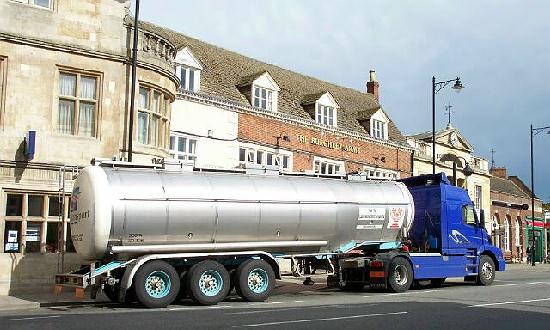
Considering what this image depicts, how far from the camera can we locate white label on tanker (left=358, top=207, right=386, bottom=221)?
19531 mm

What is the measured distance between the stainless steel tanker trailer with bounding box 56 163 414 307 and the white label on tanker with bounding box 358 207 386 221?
1.43 ft

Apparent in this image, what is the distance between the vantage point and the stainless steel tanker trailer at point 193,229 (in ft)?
50.8

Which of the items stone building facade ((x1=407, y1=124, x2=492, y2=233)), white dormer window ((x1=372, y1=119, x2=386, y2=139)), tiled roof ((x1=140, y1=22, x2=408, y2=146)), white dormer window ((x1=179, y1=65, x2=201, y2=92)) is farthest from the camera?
stone building facade ((x1=407, y1=124, x2=492, y2=233))

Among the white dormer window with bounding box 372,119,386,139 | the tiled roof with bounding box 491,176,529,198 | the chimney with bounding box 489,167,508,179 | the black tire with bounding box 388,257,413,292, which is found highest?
the white dormer window with bounding box 372,119,386,139

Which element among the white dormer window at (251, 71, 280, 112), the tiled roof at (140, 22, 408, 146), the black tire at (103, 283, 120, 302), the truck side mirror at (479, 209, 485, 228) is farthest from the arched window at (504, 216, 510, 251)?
the black tire at (103, 283, 120, 302)

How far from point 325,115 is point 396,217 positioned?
638 inches

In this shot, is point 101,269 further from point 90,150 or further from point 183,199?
point 90,150

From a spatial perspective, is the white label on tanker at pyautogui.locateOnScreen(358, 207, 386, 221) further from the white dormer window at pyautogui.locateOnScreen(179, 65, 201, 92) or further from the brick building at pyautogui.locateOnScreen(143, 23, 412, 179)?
the white dormer window at pyautogui.locateOnScreen(179, 65, 201, 92)

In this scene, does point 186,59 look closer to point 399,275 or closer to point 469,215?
point 469,215

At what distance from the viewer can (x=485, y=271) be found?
23047mm

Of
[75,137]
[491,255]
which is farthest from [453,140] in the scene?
[75,137]

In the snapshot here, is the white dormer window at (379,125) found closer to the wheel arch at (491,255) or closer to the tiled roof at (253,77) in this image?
the tiled roof at (253,77)

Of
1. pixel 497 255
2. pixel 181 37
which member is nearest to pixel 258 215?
pixel 497 255

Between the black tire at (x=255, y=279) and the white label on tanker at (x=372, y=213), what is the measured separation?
3.71 metres
